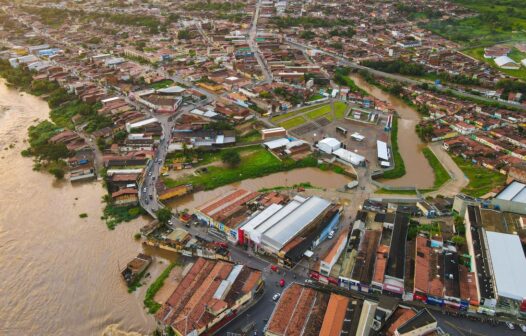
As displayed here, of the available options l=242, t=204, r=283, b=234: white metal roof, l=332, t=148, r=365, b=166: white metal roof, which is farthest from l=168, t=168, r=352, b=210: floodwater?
l=242, t=204, r=283, b=234: white metal roof

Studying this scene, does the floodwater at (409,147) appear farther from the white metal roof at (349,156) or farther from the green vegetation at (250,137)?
the green vegetation at (250,137)

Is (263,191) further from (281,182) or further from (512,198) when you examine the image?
(512,198)

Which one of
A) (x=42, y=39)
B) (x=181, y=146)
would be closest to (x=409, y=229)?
(x=181, y=146)

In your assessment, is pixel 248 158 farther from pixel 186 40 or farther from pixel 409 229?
pixel 186 40

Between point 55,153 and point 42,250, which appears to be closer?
point 42,250

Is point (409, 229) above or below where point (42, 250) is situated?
above

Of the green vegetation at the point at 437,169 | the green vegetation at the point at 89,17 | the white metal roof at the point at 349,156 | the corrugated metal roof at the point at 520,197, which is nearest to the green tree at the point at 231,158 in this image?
the white metal roof at the point at 349,156
